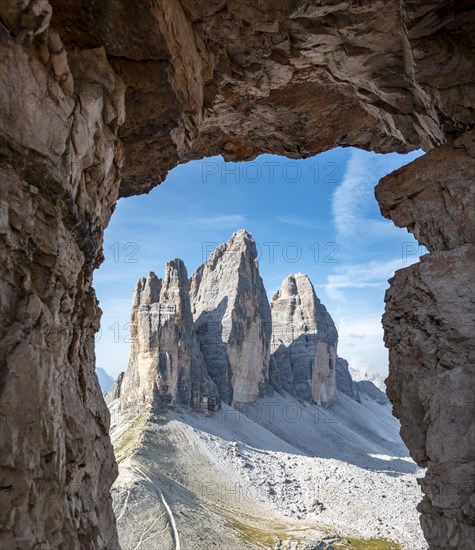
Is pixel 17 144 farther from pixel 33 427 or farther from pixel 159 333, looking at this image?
pixel 159 333

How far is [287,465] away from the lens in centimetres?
7188

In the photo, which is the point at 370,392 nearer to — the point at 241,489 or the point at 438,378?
the point at 241,489

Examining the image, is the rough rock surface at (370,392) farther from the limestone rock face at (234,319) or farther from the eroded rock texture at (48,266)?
the eroded rock texture at (48,266)

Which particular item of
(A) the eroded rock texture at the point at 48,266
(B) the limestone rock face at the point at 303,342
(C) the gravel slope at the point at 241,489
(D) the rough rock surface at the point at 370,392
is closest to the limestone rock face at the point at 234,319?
(C) the gravel slope at the point at 241,489

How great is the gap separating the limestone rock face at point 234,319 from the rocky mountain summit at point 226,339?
24 centimetres

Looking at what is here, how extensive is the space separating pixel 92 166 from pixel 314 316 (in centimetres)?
12896

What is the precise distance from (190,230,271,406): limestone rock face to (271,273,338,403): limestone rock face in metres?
18.4

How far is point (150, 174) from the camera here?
51.2 feet

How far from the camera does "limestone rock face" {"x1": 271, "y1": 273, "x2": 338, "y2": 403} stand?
129250 millimetres

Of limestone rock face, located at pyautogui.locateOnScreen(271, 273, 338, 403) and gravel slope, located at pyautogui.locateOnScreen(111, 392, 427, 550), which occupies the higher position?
limestone rock face, located at pyautogui.locateOnScreen(271, 273, 338, 403)

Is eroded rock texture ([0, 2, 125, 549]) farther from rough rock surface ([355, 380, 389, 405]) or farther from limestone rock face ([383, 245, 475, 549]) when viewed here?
rough rock surface ([355, 380, 389, 405])

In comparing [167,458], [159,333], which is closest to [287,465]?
[167,458]

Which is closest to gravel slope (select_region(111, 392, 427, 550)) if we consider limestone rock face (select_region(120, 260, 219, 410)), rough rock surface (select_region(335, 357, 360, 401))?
limestone rock face (select_region(120, 260, 219, 410))

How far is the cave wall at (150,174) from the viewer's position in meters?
7.75
